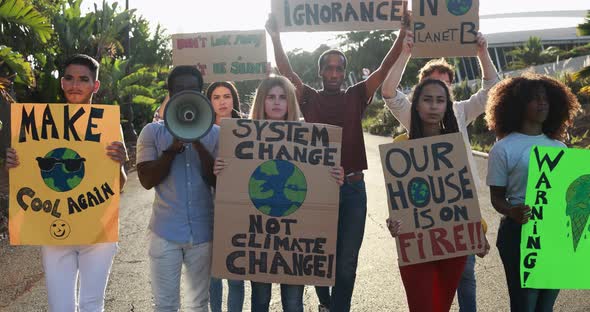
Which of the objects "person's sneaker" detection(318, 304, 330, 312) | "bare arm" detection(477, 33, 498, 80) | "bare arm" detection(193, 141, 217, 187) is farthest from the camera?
"person's sneaker" detection(318, 304, 330, 312)

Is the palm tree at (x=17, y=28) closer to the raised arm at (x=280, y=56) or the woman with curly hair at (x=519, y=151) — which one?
the raised arm at (x=280, y=56)

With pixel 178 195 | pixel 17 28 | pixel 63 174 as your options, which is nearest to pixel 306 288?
pixel 178 195

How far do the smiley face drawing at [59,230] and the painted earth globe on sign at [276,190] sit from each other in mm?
1071

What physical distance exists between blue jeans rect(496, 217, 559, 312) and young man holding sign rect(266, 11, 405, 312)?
3.37 ft

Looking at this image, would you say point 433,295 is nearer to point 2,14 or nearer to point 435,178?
point 435,178

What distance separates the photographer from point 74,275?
12.0 feet

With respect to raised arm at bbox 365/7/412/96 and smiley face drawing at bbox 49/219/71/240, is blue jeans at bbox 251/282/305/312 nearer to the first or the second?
smiley face drawing at bbox 49/219/71/240

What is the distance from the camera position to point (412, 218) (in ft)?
12.1

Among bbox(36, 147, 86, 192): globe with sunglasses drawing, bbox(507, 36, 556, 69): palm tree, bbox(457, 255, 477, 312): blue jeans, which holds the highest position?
bbox(507, 36, 556, 69): palm tree

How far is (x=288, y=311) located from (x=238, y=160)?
37.0 inches

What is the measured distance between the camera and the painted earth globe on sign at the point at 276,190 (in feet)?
12.3

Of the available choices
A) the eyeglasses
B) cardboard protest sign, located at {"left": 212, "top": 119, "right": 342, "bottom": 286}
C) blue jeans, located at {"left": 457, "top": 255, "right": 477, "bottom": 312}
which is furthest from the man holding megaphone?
blue jeans, located at {"left": 457, "top": 255, "right": 477, "bottom": 312}

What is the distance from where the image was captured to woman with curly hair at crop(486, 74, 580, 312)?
3482 millimetres

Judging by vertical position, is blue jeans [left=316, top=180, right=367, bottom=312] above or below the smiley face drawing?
below
